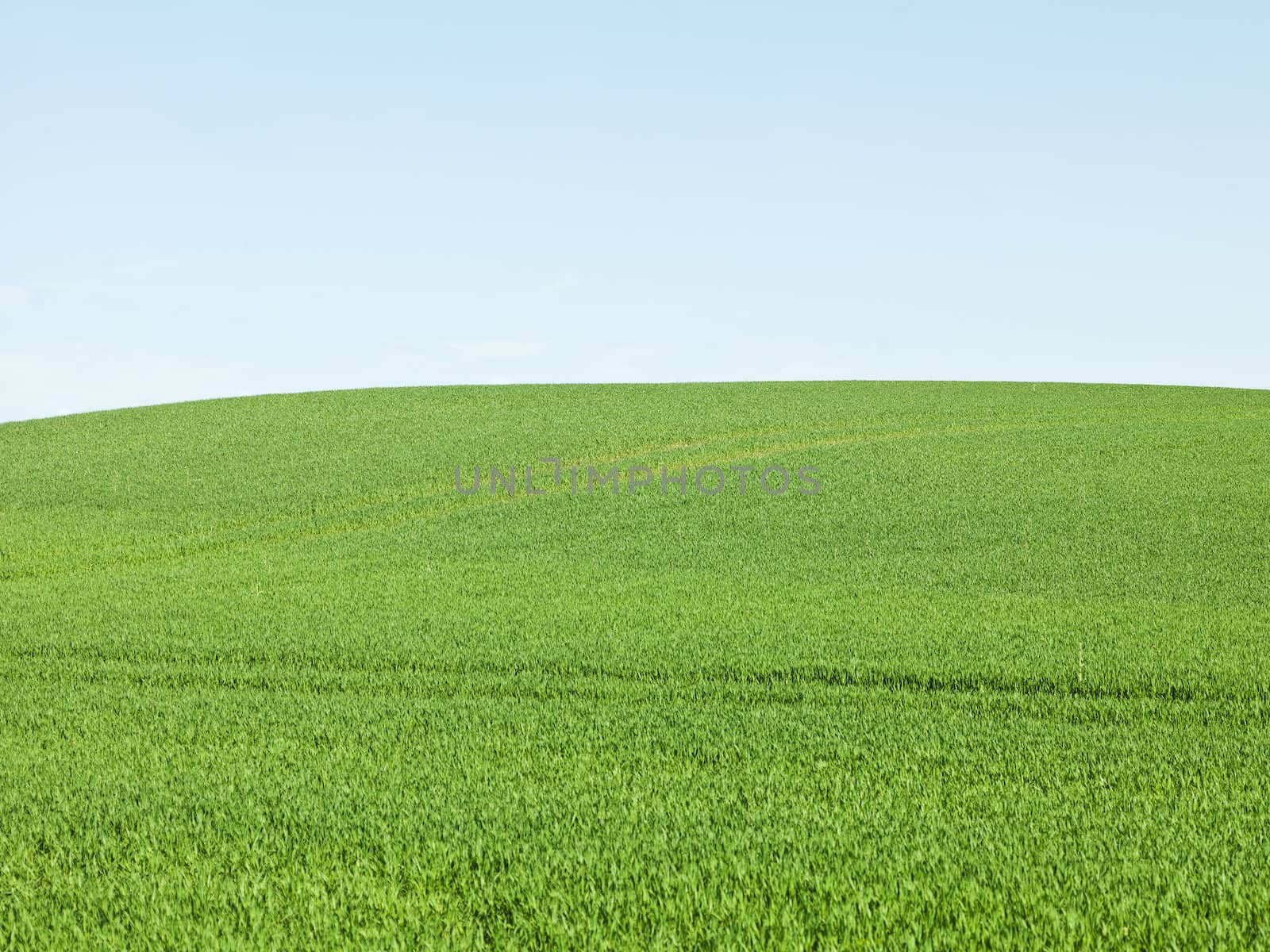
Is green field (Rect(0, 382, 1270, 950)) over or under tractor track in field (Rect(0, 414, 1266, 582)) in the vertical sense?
under

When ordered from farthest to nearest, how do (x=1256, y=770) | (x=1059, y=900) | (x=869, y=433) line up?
(x=869, y=433), (x=1256, y=770), (x=1059, y=900)

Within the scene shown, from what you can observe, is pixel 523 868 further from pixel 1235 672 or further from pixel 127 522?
pixel 127 522

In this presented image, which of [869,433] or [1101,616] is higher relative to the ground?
[869,433]

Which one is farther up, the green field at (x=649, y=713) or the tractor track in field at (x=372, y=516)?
the tractor track in field at (x=372, y=516)

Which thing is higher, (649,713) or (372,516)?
(372,516)

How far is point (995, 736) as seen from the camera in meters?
10.3

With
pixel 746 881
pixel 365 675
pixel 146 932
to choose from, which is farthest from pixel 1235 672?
pixel 146 932

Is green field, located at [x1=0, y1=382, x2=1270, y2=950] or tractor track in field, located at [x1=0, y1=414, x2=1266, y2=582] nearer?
green field, located at [x1=0, y1=382, x2=1270, y2=950]

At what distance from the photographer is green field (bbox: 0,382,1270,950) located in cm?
658

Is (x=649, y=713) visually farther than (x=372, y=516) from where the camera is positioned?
No

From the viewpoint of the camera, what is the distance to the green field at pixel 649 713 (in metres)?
6.58

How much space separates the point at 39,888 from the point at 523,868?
11.2 ft

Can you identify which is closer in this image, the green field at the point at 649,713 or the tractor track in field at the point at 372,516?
the green field at the point at 649,713

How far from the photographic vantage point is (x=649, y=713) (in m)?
11.3
